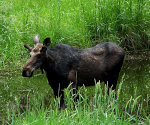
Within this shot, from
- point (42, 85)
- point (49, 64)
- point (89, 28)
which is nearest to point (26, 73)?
point (49, 64)

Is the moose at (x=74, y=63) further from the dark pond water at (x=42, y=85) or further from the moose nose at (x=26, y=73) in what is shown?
the dark pond water at (x=42, y=85)

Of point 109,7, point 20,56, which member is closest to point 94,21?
point 109,7

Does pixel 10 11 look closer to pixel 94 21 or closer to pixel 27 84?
pixel 94 21

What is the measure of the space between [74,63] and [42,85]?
1801 millimetres

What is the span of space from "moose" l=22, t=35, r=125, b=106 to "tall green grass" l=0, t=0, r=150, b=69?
2964 millimetres

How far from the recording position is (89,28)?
1144 cm

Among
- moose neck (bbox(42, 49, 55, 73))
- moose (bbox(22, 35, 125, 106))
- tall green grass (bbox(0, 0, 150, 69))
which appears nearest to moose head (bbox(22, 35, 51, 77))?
moose (bbox(22, 35, 125, 106))

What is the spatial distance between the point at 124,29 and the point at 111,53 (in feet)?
11.8

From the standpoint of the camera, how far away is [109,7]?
37.8ft

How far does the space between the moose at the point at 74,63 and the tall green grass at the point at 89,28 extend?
9.72 feet

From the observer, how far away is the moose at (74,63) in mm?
7260

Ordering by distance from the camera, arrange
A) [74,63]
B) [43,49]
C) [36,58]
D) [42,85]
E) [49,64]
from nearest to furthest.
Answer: [36,58] → [43,49] → [49,64] → [74,63] → [42,85]

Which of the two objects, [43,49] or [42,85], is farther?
[42,85]

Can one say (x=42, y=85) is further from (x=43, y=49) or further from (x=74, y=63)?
(x=43, y=49)
